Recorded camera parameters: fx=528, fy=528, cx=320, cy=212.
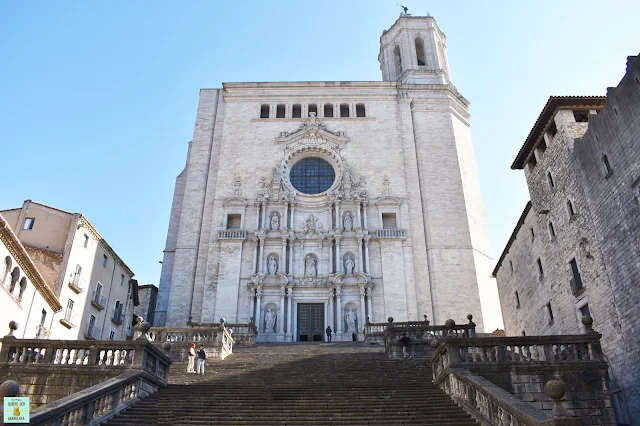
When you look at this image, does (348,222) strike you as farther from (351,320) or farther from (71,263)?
(71,263)

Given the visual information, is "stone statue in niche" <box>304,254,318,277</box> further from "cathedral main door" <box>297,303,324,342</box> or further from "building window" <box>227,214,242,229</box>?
"building window" <box>227,214,242,229</box>

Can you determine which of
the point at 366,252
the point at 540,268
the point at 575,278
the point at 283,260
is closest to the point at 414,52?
the point at 366,252

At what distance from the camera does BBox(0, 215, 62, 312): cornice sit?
19.0m

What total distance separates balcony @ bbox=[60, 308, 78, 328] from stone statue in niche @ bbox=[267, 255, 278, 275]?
10332mm

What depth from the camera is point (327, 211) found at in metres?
32.4

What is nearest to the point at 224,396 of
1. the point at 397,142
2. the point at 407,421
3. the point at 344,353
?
the point at 407,421

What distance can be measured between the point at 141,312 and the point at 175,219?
9.08 meters

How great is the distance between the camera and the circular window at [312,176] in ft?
111

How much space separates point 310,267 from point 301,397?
62.7 ft

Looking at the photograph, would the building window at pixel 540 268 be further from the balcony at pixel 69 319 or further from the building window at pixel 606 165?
the balcony at pixel 69 319

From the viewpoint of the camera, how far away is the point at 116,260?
1240 inches

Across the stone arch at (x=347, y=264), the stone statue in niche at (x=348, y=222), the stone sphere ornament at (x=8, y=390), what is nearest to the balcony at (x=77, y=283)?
the stone arch at (x=347, y=264)

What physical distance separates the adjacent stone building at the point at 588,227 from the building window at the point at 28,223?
79.9 ft

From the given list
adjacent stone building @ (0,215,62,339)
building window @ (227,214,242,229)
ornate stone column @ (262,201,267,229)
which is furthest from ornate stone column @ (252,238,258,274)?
adjacent stone building @ (0,215,62,339)
